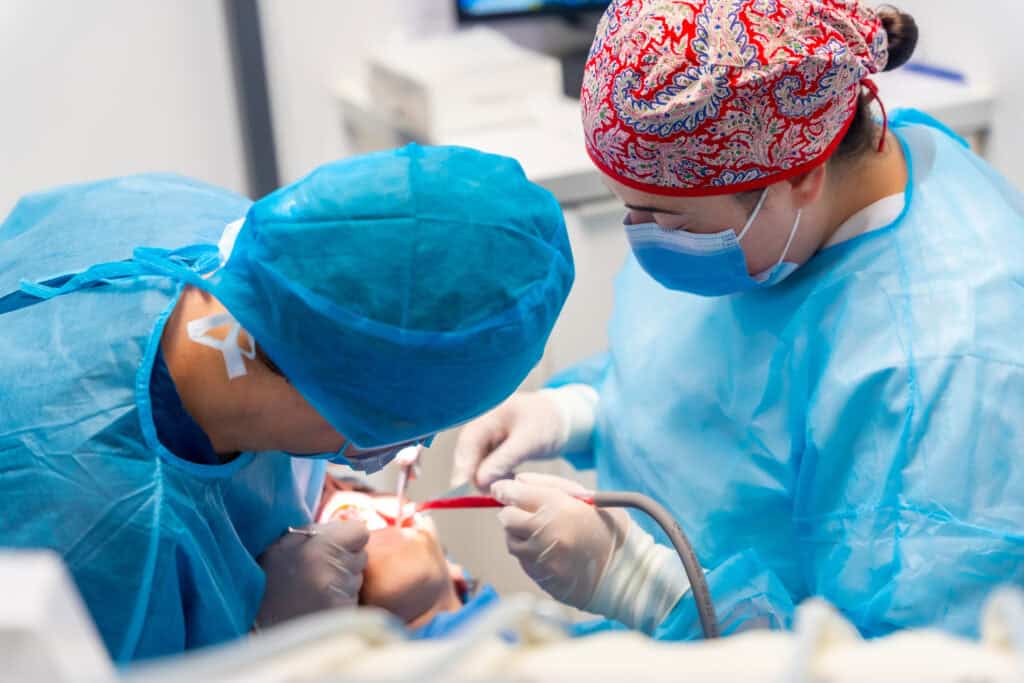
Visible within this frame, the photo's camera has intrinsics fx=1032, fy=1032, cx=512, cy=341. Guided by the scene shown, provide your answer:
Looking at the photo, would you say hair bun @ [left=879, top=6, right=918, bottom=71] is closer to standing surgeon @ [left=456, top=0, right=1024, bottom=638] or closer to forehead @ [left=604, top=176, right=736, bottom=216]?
standing surgeon @ [left=456, top=0, right=1024, bottom=638]

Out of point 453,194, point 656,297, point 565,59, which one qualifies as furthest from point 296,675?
point 565,59

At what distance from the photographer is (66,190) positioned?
1.32 meters

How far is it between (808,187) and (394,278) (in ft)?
1.91

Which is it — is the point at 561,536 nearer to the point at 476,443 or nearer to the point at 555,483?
the point at 555,483

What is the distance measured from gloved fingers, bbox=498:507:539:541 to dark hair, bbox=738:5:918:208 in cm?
49

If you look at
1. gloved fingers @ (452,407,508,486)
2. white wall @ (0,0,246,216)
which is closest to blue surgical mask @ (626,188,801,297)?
gloved fingers @ (452,407,508,486)

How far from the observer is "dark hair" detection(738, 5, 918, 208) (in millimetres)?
1298

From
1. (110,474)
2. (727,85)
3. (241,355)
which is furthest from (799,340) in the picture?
(110,474)

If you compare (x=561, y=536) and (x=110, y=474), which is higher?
(x=110, y=474)

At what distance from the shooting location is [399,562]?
1.45 m

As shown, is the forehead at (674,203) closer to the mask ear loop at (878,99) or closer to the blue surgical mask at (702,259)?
the blue surgical mask at (702,259)

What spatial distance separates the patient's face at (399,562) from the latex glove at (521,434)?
12 cm

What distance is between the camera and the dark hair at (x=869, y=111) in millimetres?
1298

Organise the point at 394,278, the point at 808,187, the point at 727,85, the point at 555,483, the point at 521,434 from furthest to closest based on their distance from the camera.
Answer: the point at 521,434 → the point at 555,483 → the point at 808,187 → the point at 727,85 → the point at 394,278
